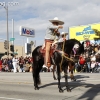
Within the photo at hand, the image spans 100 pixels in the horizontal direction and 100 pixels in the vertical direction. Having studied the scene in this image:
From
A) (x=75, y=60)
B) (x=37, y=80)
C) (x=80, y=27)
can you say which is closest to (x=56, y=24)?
(x=75, y=60)

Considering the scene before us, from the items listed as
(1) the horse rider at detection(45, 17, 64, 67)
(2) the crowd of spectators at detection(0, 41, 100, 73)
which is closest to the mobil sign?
(2) the crowd of spectators at detection(0, 41, 100, 73)

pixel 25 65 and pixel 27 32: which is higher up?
pixel 27 32

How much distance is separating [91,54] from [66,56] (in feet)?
3.62

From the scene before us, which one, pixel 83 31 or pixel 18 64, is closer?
pixel 18 64

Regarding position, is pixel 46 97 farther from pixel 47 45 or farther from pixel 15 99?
pixel 47 45

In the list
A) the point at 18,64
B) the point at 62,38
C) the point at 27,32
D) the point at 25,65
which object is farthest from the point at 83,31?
the point at 62,38

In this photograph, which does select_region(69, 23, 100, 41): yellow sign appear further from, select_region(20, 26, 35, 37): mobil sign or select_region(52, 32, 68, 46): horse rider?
select_region(52, 32, 68, 46): horse rider

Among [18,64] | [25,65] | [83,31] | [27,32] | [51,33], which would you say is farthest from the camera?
[27,32]

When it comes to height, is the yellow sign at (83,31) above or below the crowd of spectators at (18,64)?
above

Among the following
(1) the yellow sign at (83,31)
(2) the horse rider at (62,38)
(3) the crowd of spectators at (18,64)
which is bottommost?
(3) the crowd of spectators at (18,64)

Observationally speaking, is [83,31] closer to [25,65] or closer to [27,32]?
[25,65]

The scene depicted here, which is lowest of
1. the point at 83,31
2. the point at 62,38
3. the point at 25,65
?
the point at 25,65

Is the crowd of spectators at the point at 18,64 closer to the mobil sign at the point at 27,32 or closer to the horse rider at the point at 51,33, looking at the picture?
the mobil sign at the point at 27,32

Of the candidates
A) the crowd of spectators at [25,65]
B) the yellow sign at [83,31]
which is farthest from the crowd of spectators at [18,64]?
the yellow sign at [83,31]
